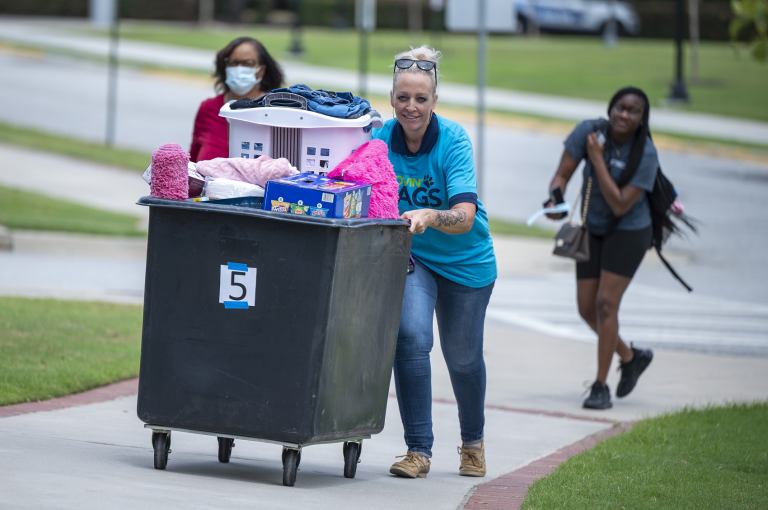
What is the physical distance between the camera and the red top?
6.20 metres

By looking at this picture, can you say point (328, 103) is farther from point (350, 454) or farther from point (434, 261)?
point (350, 454)

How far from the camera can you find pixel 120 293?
10.9 meters

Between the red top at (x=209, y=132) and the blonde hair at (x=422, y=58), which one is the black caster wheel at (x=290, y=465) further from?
the red top at (x=209, y=132)

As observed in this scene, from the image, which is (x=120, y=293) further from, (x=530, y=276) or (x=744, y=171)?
(x=744, y=171)

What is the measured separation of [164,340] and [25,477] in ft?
2.51

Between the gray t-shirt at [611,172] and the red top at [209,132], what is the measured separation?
2.32 m

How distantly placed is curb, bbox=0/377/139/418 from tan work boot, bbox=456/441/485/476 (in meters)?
2.16

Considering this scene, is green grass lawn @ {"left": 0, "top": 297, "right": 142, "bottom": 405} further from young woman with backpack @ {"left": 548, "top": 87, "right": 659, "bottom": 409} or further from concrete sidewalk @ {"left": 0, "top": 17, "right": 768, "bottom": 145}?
concrete sidewalk @ {"left": 0, "top": 17, "right": 768, "bottom": 145}

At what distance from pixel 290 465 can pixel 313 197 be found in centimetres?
115

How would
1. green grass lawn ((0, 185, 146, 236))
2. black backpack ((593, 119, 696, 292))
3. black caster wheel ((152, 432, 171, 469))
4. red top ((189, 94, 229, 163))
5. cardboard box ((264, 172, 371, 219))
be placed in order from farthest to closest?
1. green grass lawn ((0, 185, 146, 236))
2. black backpack ((593, 119, 696, 292))
3. red top ((189, 94, 229, 163))
4. black caster wheel ((152, 432, 171, 469))
5. cardboard box ((264, 172, 371, 219))

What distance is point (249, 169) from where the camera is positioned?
4.75 m

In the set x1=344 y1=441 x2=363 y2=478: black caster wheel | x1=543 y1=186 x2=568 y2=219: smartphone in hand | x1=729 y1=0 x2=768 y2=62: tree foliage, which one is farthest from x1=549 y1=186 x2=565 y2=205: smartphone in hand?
x1=344 y1=441 x2=363 y2=478: black caster wheel

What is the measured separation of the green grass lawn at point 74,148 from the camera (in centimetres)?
1919

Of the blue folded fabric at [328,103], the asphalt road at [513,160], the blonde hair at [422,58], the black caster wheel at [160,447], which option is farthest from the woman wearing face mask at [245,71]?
the asphalt road at [513,160]
